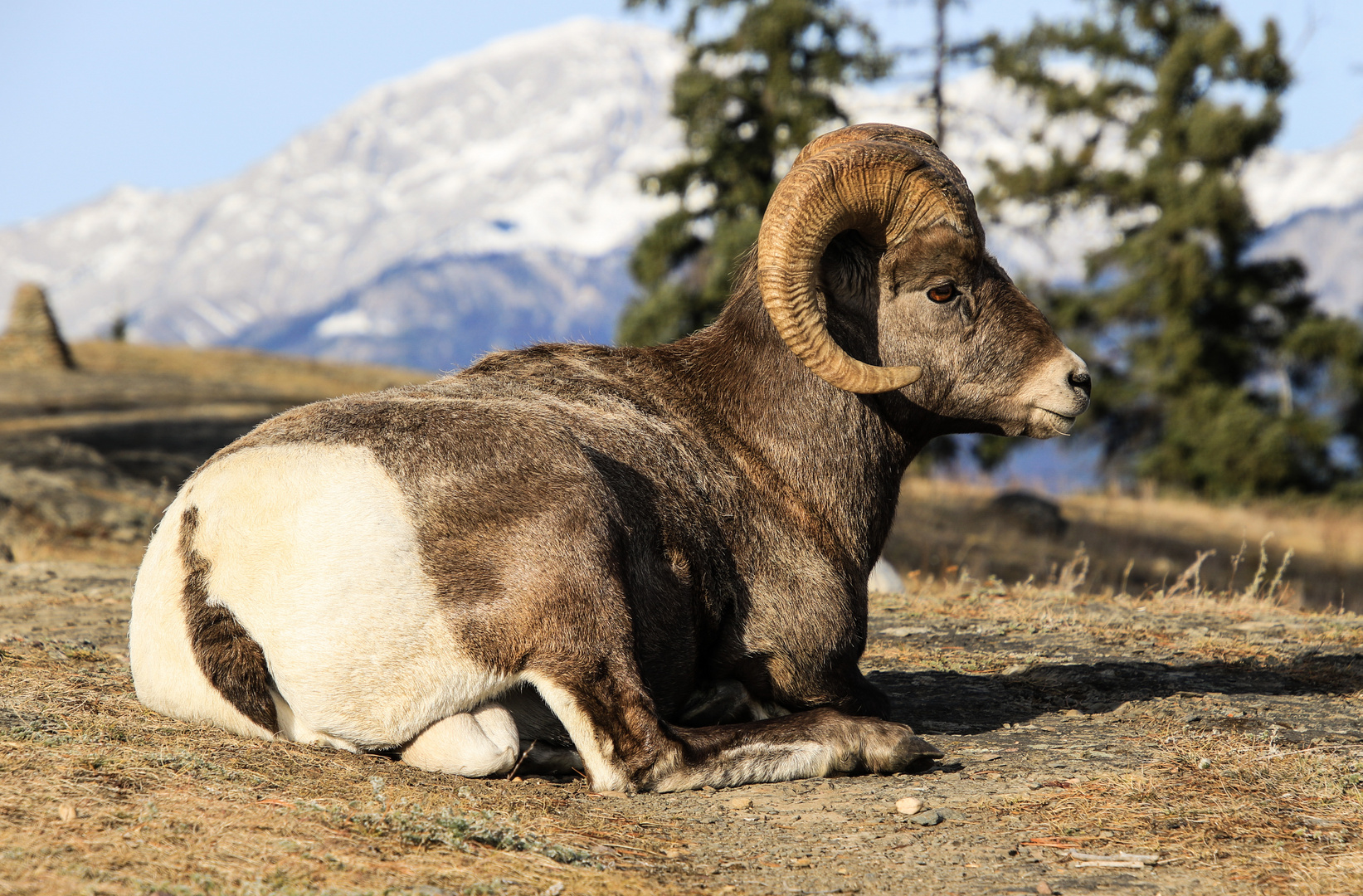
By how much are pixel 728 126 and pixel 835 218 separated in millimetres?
21149

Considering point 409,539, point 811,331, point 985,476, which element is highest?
point 811,331

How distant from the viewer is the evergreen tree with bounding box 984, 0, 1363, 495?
28891mm

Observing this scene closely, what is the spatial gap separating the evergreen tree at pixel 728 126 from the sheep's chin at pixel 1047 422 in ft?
60.9

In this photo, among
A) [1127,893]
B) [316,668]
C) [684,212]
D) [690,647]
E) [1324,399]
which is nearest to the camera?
[1127,893]

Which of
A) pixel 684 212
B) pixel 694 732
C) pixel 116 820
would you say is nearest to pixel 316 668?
pixel 116 820

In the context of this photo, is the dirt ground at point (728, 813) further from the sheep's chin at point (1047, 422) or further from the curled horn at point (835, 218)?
the curled horn at point (835, 218)

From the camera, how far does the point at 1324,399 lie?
30.4m

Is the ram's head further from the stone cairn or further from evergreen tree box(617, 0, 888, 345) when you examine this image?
the stone cairn

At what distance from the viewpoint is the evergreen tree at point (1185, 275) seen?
1137 inches

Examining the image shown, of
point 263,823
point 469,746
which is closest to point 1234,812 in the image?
point 469,746

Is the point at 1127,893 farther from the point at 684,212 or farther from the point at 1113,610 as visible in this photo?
the point at 684,212

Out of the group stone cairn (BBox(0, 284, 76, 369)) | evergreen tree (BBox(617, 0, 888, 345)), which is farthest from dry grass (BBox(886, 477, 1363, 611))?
stone cairn (BBox(0, 284, 76, 369))

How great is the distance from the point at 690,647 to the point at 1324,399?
30047 millimetres

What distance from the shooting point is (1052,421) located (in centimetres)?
582
